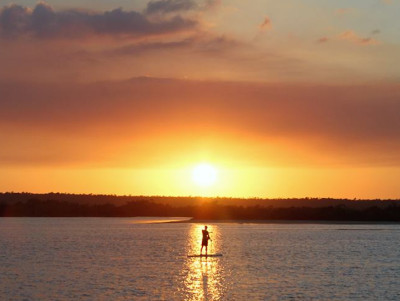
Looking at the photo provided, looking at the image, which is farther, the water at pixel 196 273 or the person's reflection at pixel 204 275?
the person's reflection at pixel 204 275

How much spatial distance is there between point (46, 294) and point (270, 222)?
131 m

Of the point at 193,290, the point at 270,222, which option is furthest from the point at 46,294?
the point at 270,222

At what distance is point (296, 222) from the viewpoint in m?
164

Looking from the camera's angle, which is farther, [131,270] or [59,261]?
[59,261]

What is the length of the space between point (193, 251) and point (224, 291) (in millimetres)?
31744

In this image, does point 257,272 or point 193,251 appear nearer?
point 257,272

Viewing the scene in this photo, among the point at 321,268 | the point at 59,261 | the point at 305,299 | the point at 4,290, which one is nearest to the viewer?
the point at 305,299

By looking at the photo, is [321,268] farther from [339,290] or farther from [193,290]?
[193,290]

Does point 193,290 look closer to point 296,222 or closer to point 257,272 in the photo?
point 257,272

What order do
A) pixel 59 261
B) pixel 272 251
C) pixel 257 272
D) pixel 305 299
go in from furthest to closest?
pixel 272 251 → pixel 59 261 → pixel 257 272 → pixel 305 299

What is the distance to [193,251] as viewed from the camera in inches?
2734

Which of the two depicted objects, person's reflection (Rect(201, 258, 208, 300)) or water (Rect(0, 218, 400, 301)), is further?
person's reflection (Rect(201, 258, 208, 300))

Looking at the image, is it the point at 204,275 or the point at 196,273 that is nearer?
the point at 204,275

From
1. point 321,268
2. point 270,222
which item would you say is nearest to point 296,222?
point 270,222
